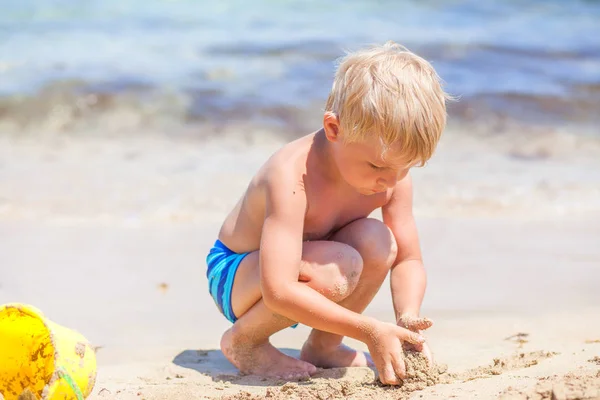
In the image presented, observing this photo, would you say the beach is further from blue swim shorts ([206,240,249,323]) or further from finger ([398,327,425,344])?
blue swim shorts ([206,240,249,323])

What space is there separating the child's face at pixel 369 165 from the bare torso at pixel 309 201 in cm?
10

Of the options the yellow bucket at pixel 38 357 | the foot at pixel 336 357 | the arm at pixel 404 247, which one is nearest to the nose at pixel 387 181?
the arm at pixel 404 247

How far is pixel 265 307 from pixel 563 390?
0.88 meters

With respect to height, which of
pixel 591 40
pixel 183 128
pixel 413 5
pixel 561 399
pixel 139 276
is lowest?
pixel 561 399

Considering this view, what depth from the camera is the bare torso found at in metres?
2.29

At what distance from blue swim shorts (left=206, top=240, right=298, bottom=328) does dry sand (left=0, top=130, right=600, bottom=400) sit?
0.21m

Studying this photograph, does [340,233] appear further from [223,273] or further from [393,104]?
[393,104]

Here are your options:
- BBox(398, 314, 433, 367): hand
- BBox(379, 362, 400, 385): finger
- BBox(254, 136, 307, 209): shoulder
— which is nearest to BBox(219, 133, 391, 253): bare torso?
BBox(254, 136, 307, 209): shoulder

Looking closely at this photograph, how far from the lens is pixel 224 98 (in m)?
6.98

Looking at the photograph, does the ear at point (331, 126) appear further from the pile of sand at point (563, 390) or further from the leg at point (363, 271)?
the pile of sand at point (563, 390)

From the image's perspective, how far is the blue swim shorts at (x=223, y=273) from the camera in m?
2.44

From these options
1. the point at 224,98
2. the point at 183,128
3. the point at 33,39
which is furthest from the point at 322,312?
the point at 33,39

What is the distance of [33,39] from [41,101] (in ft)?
8.26

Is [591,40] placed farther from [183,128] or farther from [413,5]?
[183,128]
